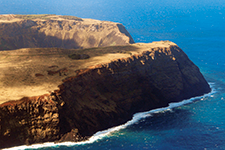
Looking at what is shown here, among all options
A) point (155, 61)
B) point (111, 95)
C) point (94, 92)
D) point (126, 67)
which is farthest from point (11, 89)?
point (155, 61)

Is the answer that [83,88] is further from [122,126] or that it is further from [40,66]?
[40,66]

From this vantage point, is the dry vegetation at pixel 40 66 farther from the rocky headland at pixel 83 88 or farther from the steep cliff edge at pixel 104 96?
the steep cliff edge at pixel 104 96

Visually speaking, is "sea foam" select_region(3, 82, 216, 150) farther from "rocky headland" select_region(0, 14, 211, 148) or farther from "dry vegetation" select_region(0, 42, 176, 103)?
"dry vegetation" select_region(0, 42, 176, 103)

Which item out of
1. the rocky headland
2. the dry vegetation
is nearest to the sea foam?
the rocky headland

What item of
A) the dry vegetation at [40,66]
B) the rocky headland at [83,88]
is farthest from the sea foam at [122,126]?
the dry vegetation at [40,66]

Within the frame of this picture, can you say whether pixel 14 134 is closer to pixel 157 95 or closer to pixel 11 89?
pixel 11 89

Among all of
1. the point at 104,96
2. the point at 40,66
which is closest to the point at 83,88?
the point at 104,96

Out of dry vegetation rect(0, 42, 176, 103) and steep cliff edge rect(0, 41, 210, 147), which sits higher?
dry vegetation rect(0, 42, 176, 103)

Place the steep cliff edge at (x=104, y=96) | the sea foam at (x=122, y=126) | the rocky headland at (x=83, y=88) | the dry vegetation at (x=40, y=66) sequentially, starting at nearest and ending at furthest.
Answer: the sea foam at (x=122, y=126) → the steep cliff edge at (x=104, y=96) → the rocky headland at (x=83, y=88) → the dry vegetation at (x=40, y=66)
